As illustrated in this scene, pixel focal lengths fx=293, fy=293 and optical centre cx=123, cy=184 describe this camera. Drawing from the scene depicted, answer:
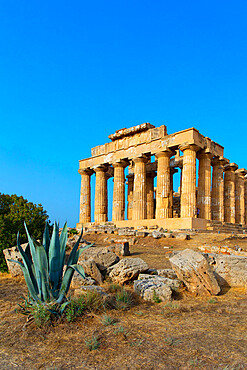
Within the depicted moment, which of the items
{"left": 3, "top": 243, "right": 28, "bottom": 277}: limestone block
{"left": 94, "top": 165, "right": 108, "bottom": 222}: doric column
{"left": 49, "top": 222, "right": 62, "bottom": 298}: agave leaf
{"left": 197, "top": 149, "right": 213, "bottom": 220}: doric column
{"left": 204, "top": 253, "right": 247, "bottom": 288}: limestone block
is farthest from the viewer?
{"left": 94, "top": 165, "right": 108, "bottom": 222}: doric column

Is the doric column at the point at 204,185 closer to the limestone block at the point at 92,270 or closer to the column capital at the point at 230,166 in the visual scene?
the column capital at the point at 230,166

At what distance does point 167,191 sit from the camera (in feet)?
75.7

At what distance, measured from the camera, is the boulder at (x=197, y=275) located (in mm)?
6117

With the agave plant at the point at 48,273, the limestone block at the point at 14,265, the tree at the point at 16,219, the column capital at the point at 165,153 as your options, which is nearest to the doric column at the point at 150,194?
the column capital at the point at 165,153

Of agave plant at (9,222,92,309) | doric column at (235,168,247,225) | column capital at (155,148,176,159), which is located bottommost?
agave plant at (9,222,92,309)

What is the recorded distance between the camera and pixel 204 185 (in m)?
23.0

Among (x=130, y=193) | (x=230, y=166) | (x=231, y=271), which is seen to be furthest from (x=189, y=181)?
(x=231, y=271)

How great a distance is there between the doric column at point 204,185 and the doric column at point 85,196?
11714mm

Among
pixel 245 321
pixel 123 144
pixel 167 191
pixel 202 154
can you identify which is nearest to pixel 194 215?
pixel 167 191

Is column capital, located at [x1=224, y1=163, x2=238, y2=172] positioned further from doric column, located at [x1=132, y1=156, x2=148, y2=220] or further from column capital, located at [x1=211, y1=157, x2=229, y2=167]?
doric column, located at [x1=132, y1=156, x2=148, y2=220]

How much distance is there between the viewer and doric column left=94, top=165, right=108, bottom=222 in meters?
28.5

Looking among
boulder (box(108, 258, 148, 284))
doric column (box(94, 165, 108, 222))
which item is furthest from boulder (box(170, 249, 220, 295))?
doric column (box(94, 165, 108, 222))

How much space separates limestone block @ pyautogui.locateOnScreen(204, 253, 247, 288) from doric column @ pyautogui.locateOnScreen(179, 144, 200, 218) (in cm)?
1428

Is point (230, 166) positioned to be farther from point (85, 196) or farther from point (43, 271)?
point (43, 271)
